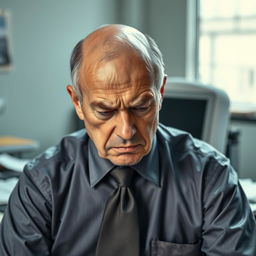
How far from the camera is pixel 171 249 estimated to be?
4.54 feet

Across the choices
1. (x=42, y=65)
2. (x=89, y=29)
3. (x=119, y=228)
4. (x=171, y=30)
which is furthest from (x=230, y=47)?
(x=119, y=228)

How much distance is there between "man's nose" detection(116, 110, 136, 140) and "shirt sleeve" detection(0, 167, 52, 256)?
0.27 m

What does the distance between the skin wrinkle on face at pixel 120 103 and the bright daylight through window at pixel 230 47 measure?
3496mm

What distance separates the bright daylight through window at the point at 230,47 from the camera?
465cm

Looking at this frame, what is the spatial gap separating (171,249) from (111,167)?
24cm

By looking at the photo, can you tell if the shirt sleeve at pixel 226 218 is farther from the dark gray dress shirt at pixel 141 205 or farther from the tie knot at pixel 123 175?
the tie knot at pixel 123 175

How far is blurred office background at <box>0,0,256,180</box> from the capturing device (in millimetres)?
4566

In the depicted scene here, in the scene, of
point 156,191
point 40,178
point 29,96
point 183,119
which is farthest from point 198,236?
point 29,96

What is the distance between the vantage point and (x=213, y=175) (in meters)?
1.41

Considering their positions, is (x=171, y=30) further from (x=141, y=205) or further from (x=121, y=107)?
(x=121, y=107)

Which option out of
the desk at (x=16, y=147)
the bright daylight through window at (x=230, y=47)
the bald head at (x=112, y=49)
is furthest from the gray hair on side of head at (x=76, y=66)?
the bright daylight through window at (x=230, y=47)

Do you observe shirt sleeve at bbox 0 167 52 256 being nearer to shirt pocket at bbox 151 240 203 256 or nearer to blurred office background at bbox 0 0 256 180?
shirt pocket at bbox 151 240 203 256

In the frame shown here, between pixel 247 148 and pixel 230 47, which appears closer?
pixel 247 148

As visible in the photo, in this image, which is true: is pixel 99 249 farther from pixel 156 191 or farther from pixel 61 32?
pixel 61 32
